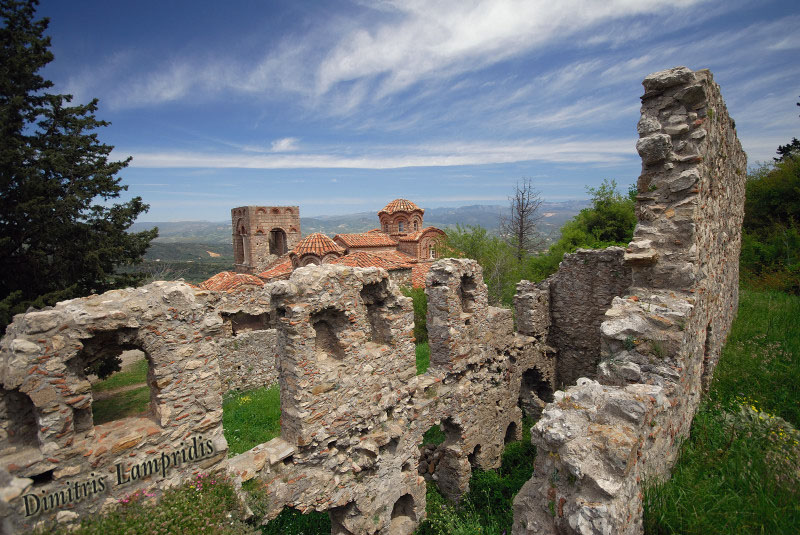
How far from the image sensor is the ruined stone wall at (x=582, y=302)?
34.0ft

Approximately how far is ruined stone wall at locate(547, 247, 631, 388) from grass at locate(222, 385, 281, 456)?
8958mm

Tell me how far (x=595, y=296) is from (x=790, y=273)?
759 centimetres

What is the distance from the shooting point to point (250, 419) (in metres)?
10.5

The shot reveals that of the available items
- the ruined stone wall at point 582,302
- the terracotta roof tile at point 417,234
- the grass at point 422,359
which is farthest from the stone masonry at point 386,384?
the terracotta roof tile at point 417,234

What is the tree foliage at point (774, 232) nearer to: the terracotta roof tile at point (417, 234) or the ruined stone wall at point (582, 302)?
the ruined stone wall at point (582, 302)

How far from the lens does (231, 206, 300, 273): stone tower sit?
30.2m

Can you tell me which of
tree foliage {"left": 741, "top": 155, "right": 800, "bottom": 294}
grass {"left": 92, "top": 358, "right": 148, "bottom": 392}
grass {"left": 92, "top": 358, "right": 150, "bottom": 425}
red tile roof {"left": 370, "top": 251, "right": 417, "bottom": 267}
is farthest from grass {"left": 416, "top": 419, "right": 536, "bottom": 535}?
red tile roof {"left": 370, "top": 251, "right": 417, "bottom": 267}

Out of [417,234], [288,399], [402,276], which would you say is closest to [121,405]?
[288,399]

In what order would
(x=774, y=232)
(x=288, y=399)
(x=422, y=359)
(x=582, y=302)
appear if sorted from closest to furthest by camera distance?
(x=288, y=399), (x=582, y=302), (x=422, y=359), (x=774, y=232)

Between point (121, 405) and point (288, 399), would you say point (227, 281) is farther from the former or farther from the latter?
point (288, 399)

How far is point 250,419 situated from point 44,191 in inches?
388

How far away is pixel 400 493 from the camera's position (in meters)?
6.93

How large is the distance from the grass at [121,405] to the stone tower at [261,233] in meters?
17.3

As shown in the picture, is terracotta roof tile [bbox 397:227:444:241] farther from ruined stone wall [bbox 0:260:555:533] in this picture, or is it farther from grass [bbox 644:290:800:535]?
grass [bbox 644:290:800:535]
